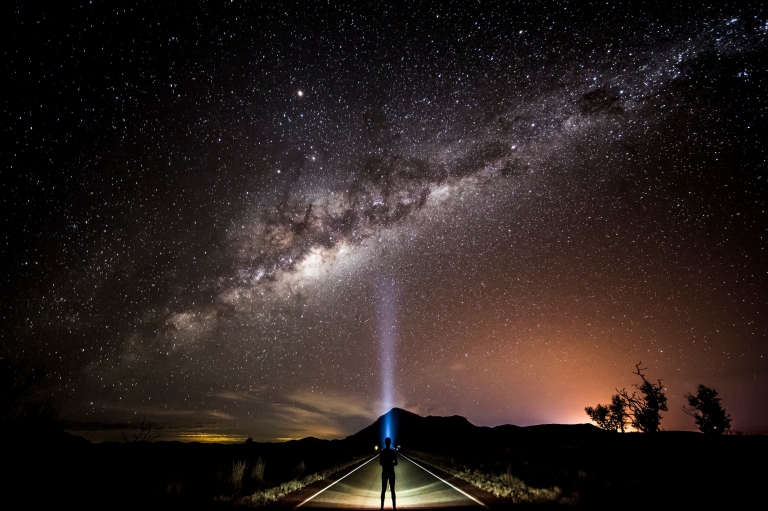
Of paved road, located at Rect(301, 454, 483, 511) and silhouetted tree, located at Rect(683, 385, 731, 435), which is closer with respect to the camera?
paved road, located at Rect(301, 454, 483, 511)

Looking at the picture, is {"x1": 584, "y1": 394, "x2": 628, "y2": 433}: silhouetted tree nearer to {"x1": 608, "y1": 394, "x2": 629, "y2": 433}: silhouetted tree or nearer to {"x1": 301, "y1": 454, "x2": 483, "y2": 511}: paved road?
{"x1": 608, "y1": 394, "x2": 629, "y2": 433}: silhouetted tree

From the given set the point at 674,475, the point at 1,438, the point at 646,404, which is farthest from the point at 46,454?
the point at 646,404

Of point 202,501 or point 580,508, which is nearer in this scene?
point 580,508

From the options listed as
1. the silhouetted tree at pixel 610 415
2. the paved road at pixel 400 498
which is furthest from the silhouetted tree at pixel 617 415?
the paved road at pixel 400 498

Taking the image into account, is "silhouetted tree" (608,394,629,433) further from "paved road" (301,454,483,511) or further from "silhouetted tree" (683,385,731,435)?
"paved road" (301,454,483,511)

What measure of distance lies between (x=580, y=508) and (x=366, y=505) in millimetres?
5123

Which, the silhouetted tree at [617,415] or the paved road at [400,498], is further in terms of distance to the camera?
the silhouetted tree at [617,415]

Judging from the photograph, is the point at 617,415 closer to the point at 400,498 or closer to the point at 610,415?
the point at 610,415

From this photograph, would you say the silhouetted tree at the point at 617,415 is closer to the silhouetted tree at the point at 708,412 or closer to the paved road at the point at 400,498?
the silhouetted tree at the point at 708,412

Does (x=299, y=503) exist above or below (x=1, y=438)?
below

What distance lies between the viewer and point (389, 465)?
870 centimetres

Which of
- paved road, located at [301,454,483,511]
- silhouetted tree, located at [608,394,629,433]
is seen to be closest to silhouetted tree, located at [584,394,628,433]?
silhouetted tree, located at [608,394,629,433]

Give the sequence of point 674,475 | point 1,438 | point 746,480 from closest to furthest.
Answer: point 1,438 < point 746,480 < point 674,475

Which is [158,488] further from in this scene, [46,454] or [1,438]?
[1,438]
